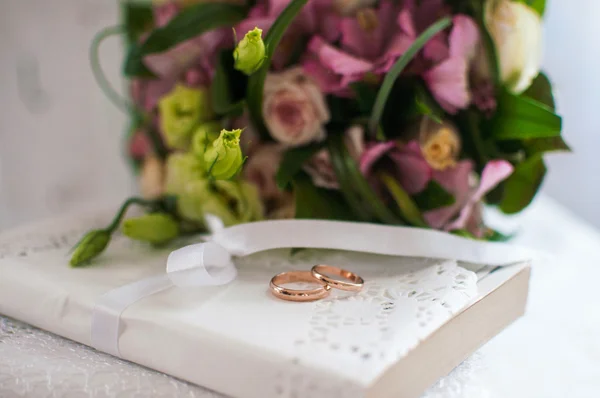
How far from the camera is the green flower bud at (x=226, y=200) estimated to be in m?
0.51

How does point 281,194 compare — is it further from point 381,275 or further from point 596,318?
point 596,318

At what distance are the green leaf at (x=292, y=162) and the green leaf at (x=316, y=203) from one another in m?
0.01

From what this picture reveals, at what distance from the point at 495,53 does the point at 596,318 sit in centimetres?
23

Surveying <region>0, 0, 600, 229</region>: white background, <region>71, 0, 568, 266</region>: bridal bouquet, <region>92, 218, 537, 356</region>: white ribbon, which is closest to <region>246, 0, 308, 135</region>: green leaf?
<region>71, 0, 568, 266</region>: bridal bouquet

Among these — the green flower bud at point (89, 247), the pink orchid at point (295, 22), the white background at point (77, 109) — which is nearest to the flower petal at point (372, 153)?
the pink orchid at point (295, 22)

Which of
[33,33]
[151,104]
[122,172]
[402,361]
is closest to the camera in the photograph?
[402,361]

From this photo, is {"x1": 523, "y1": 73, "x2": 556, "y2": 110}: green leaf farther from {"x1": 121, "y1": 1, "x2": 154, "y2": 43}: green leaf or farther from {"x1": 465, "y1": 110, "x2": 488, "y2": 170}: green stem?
{"x1": 121, "y1": 1, "x2": 154, "y2": 43}: green leaf

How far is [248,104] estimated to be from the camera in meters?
0.51

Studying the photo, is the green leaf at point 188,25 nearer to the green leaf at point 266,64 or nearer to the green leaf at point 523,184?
the green leaf at point 266,64

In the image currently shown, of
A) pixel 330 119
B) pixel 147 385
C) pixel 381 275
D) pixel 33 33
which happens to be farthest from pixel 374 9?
pixel 33 33

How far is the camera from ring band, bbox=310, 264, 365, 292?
406 mm

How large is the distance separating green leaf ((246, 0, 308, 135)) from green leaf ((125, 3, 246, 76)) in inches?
2.6

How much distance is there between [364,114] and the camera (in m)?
0.51

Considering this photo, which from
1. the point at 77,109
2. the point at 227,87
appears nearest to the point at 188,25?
the point at 227,87
